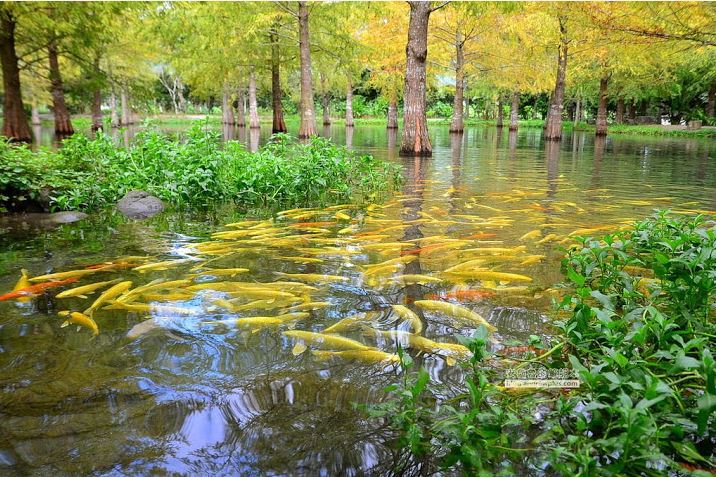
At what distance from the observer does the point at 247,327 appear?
3.19 metres

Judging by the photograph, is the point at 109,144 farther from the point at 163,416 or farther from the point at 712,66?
the point at 712,66

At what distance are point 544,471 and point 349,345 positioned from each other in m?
1.29

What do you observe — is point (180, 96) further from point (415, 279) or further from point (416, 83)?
point (415, 279)

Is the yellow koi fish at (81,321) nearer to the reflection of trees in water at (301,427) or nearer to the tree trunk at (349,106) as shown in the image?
the reflection of trees in water at (301,427)

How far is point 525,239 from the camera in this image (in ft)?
17.5

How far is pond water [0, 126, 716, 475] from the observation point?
2.09 meters

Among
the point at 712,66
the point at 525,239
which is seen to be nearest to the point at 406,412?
the point at 525,239

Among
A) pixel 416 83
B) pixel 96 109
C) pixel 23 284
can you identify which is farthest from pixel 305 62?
pixel 23 284

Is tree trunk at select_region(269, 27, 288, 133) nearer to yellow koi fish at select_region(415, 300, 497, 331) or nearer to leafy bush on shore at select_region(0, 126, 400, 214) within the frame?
leafy bush on shore at select_region(0, 126, 400, 214)

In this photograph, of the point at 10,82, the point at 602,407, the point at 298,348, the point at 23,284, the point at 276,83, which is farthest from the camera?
the point at 276,83

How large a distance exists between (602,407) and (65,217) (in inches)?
261

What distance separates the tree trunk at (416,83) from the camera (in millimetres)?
14094

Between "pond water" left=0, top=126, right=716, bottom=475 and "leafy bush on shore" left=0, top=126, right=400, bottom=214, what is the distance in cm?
60

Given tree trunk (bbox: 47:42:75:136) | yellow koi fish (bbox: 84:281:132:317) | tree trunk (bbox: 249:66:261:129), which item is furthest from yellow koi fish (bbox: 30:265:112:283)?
tree trunk (bbox: 249:66:261:129)
